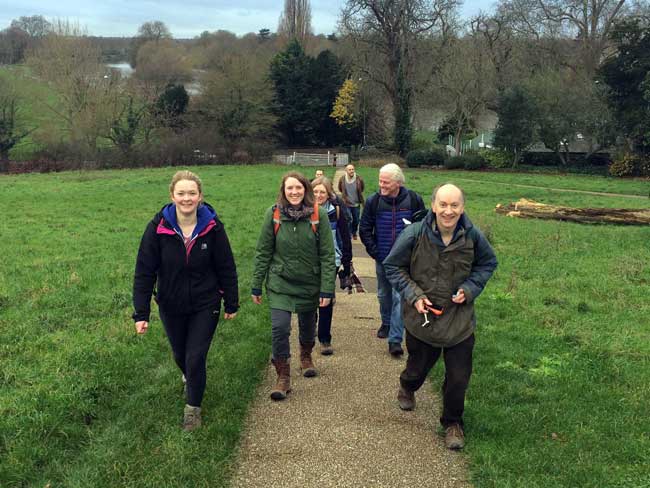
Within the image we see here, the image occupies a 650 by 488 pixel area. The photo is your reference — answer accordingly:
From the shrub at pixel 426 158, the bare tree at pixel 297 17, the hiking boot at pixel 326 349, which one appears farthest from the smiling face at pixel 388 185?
the bare tree at pixel 297 17

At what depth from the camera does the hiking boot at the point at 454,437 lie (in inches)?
157

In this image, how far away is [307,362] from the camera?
5.28m

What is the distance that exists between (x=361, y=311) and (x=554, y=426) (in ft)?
11.8

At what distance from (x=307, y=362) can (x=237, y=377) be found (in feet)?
2.20

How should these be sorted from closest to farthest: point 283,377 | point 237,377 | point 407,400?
point 407,400, point 283,377, point 237,377

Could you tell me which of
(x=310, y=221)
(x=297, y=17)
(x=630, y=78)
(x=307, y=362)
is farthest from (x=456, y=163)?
(x=297, y=17)

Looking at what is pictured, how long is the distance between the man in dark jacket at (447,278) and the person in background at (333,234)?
1.89 metres

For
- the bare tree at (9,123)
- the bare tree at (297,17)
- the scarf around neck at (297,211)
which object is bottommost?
the scarf around neck at (297,211)

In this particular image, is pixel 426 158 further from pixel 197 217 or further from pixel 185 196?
pixel 185 196

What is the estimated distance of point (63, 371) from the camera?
5152mm

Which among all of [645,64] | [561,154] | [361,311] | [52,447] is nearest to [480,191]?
[645,64]

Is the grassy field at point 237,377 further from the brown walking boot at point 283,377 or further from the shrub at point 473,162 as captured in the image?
the shrub at point 473,162

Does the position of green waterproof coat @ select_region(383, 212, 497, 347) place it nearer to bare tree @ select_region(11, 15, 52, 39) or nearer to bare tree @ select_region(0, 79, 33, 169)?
bare tree @ select_region(0, 79, 33, 169)

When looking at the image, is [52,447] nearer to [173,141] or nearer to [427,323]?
[427,323]
